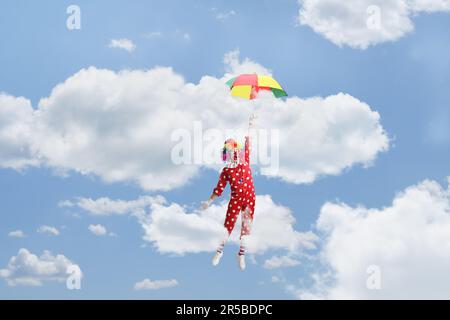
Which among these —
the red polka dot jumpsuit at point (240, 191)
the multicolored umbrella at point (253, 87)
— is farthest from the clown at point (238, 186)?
the multicolored umbrella at point (253, 87)

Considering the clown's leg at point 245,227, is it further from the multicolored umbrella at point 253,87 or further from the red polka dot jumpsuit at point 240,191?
the multicolored umbrella at point 253,87

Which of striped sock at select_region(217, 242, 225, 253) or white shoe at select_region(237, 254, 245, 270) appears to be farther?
striped sock at select_region(217, 242, 225, 253)

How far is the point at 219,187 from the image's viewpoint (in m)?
13.6

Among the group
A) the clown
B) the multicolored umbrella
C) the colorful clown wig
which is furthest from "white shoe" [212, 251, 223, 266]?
the multicolored umbrella

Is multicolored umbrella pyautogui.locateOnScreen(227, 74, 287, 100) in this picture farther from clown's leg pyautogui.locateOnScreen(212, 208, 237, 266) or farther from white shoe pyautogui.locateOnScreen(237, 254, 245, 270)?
white shoe pyautogui.locateOnScreen(237, 254, 245, 270)

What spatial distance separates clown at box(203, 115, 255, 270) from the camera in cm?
1352

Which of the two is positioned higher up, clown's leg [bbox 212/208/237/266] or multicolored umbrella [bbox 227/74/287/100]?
multicolored umbrella [bbox 227/74/287/100]

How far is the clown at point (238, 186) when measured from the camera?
44.4 ft

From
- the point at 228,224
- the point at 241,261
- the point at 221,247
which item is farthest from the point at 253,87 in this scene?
the point at 241,261

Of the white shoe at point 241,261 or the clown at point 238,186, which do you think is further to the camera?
the clown at point 238,186

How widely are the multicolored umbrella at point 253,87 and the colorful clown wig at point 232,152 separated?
105cm

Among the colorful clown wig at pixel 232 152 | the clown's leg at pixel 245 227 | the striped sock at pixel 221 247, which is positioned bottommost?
the striped sock at pixel 221 247
